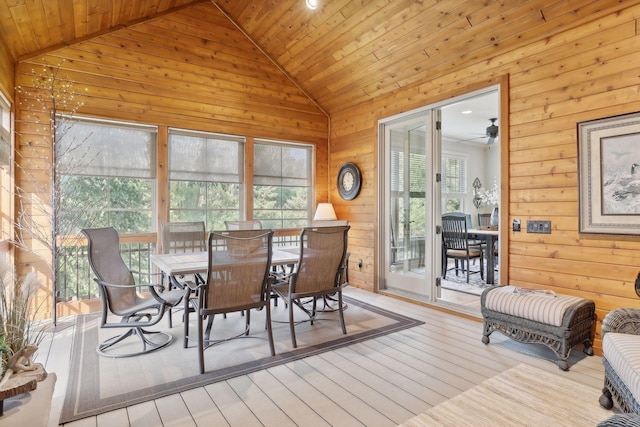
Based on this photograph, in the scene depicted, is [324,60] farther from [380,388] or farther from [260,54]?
[380,388]

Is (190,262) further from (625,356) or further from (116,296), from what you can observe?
(625,356)

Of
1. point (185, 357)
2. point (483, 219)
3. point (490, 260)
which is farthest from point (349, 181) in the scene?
point (483, 219)

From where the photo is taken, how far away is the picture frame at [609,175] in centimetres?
273

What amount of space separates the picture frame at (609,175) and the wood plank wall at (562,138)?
2.7 inches

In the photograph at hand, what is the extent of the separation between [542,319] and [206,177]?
14.0ft

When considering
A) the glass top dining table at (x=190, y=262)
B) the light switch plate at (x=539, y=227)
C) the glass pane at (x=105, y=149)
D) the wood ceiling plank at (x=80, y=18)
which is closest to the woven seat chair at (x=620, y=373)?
the light switch plate at (x=539, y=227)

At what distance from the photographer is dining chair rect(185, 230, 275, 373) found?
8.51 feet

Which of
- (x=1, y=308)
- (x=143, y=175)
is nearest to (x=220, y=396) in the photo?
(x=1, y=308)

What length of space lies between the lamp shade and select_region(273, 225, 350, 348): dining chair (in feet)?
7.25

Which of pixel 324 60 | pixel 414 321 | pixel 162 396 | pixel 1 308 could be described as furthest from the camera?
pixel 324 60

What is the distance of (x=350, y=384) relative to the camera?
245 centimetres

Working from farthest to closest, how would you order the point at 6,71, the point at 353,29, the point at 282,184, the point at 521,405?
the point at 282,184
the point at 353,29
the point at 6,71
the point at 521,405

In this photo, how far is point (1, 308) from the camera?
62.6 inches

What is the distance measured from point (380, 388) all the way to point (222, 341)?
1.49m
